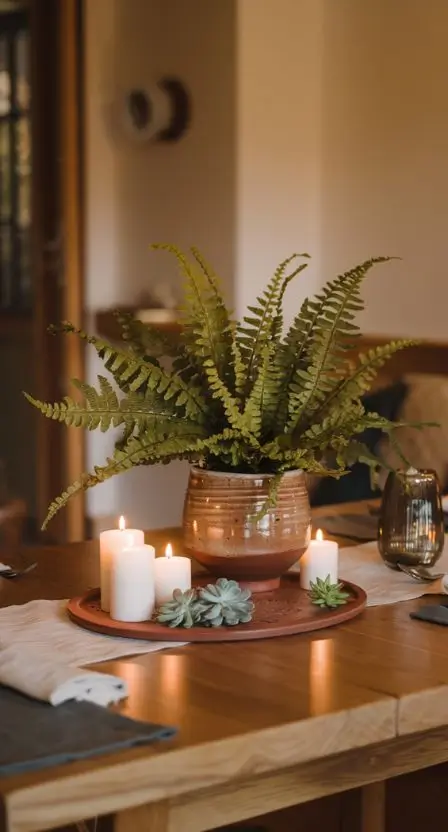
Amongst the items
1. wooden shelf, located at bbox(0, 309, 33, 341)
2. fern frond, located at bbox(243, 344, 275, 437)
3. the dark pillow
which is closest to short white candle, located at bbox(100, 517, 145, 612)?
fern frond, located at bbox(243, 344, 275, 437)

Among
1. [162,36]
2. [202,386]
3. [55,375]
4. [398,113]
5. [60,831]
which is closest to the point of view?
[202,386]

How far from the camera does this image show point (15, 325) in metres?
4.91

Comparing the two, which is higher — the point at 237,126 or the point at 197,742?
the point at 237,126

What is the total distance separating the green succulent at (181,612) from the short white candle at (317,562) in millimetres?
220

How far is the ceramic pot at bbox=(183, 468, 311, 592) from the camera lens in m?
1.59

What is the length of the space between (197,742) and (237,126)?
10.4ft

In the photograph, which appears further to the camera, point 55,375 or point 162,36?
point 55,375

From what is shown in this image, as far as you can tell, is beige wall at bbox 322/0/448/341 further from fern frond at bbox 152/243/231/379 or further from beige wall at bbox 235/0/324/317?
fern frond at bbox 152/243/231/379

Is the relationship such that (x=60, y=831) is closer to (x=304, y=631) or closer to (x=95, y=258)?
(x=304, y=631)

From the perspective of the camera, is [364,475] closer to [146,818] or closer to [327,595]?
[327,595]

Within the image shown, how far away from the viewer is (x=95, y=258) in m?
4.63

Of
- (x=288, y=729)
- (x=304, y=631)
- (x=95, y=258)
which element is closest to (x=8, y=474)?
(x=95, y=258)

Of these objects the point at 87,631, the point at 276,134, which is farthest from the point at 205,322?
the point at 276,134

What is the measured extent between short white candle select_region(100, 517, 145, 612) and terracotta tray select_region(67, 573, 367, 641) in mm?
23
